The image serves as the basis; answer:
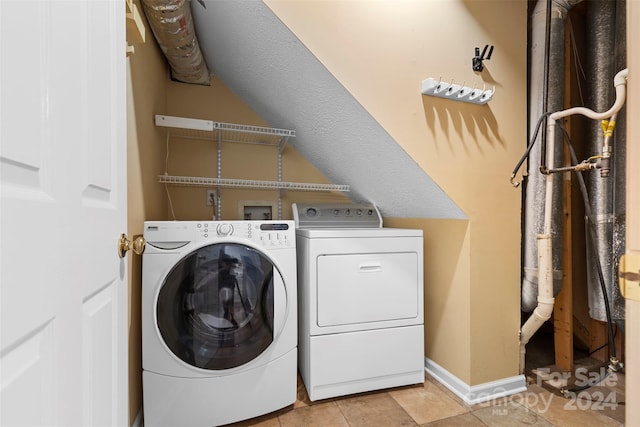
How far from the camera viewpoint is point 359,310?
1.68 metres

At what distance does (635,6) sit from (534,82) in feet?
5.09

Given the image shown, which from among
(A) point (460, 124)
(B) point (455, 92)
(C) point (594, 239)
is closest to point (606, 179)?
(C) point (594, 239)

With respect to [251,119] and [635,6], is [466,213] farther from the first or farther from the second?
[251,119]

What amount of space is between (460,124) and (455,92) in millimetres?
180

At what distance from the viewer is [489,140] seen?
169 centimetres

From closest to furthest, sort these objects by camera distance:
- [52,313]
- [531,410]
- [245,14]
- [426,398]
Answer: [52,313]
[245,14]
[531,410]
[426,398]

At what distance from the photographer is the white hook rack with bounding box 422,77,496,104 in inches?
58.7

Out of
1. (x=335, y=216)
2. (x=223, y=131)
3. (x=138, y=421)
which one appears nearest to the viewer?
(x=138, y=421)

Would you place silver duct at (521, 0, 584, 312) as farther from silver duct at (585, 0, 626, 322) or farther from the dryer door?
the dryer door

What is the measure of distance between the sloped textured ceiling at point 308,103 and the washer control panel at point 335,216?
13 cm

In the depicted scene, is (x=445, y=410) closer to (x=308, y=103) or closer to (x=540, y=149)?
(x=540, y=149)

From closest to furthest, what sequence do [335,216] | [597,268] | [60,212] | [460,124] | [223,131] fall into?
[60,212] < [460,124] < [597,268] < [223,131] < [335,216]

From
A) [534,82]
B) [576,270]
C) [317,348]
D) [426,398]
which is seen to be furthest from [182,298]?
[576,270]

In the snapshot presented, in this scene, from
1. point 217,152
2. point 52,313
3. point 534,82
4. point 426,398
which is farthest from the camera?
point 217,152
